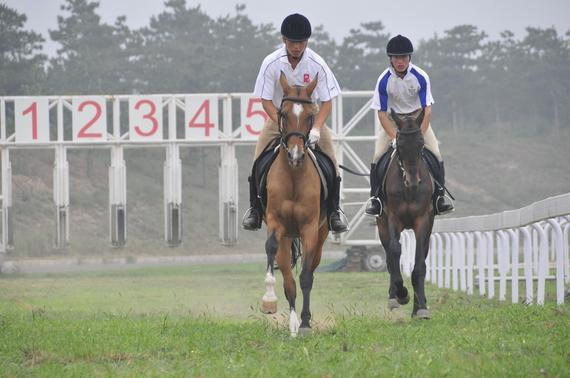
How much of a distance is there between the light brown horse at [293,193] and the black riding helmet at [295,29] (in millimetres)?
696

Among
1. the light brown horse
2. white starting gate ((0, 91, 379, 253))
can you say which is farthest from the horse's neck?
white starting gate ((0, 91, 379, 253))

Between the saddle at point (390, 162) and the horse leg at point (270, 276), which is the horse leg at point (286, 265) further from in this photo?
the saddle at point (390, 162)

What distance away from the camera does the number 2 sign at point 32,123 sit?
117 feet

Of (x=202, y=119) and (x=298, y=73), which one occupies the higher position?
(x=202, y=119)

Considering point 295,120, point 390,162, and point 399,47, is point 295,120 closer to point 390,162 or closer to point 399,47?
point 390,162

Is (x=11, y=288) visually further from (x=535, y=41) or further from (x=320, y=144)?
(x=535, y=41)

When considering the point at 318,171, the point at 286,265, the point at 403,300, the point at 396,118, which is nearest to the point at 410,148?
the point at 396,118

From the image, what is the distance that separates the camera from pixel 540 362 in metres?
9.28

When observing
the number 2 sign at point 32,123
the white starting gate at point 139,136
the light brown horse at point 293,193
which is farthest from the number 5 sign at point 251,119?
the light brown horse at point 293,193

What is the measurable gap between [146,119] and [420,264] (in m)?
21.8

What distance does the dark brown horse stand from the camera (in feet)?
48.0

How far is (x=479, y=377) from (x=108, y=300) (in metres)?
13.9

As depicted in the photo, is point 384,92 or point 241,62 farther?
point 241,62

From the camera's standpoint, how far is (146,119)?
35688 mm
